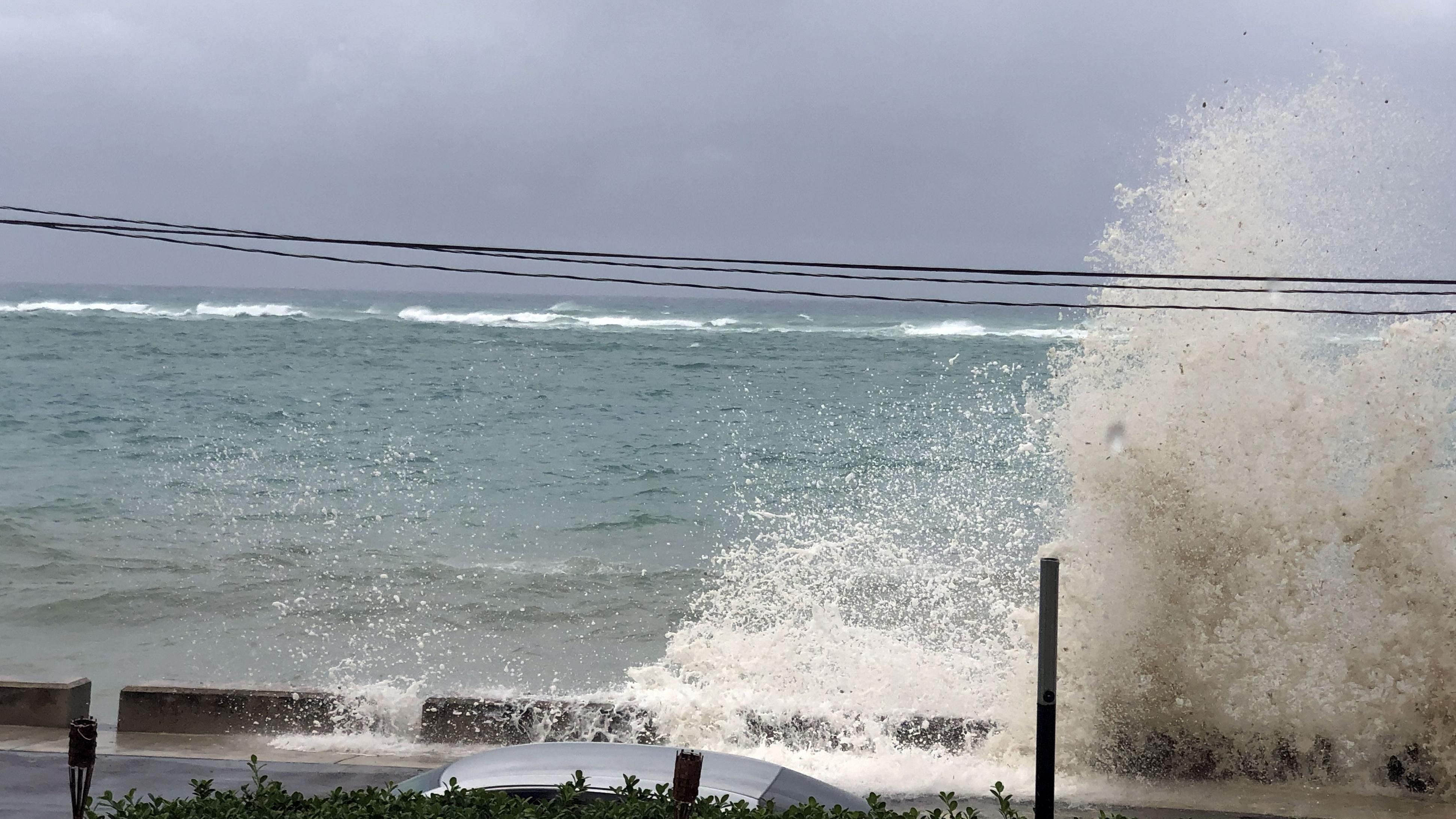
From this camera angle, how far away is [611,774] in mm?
5730

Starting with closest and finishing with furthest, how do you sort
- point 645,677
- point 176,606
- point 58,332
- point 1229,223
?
point 1229,223 → point 645,677 → point 176,606 → point 58,332

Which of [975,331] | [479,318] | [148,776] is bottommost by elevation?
[148,776]

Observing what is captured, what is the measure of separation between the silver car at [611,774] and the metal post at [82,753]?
1393 mm

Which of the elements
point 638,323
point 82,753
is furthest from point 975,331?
point 82,753

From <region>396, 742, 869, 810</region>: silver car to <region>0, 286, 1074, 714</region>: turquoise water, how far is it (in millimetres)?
8560

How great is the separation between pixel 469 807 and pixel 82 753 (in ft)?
6.37

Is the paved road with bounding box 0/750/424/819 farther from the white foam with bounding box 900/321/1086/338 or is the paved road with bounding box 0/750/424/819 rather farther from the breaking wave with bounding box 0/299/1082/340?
the white foam with bounding box 900/321/1086/338

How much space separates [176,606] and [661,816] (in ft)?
48.4

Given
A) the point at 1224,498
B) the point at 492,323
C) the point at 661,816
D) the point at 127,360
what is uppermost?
the point at 492,323

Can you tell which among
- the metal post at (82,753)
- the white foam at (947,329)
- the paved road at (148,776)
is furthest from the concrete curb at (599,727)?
the white foam at (947,329)

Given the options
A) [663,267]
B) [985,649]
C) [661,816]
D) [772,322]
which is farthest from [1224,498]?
[772,322]

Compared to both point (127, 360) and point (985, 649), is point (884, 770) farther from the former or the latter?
point (127, 360)

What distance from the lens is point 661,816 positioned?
5098mm

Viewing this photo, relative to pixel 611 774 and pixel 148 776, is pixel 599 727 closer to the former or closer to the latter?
pixel 148 776
